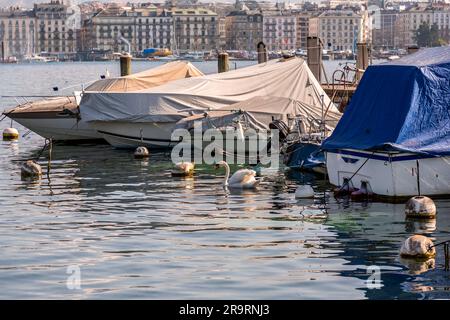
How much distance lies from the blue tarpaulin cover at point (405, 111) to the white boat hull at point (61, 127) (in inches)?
630

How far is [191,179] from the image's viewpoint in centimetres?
3219

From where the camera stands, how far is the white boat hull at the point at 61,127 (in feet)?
140

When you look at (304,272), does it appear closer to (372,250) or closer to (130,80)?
(372,250)

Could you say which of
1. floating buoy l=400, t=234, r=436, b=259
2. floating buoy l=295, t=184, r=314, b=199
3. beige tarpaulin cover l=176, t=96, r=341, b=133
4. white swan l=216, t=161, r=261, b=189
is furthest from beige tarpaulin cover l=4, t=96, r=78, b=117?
floating buoy l=400, t=234, r=436, b=259

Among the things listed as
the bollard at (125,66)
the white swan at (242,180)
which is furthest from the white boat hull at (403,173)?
the bollard at (125,66)

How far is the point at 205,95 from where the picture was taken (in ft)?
130

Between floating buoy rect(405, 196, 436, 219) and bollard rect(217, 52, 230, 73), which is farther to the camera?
bollard rect(217, 52, 230, 73)

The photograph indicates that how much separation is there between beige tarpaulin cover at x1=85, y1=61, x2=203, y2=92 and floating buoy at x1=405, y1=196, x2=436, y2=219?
67.1 ft

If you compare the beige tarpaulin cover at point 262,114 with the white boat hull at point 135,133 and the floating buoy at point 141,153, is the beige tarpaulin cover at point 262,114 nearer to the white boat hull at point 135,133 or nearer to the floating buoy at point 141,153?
the floating buoy at point 141,153

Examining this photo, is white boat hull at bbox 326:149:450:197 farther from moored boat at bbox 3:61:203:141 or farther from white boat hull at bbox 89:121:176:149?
moored boat at bbox 3:61:203:141

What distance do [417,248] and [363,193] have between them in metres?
6.75

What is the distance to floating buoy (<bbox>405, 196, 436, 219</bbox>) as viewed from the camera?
80.4 feet

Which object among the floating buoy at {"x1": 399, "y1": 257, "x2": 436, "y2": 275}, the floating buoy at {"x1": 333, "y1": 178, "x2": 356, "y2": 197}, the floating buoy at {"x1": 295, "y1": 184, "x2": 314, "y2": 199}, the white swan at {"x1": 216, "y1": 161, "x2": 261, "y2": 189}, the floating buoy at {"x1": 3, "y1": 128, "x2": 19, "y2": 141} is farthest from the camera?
the floating buoy at {"x1": 3, "y1": 128, "x2": 19, "y2": 141}

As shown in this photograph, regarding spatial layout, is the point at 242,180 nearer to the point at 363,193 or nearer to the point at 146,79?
the point at 363,193
